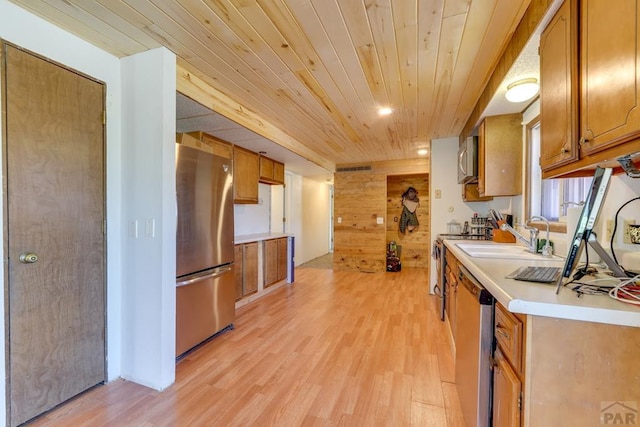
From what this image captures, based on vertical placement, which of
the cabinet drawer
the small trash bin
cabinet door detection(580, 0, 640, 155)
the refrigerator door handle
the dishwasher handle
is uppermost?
cabinet door detection(580, 0, 640, 155)

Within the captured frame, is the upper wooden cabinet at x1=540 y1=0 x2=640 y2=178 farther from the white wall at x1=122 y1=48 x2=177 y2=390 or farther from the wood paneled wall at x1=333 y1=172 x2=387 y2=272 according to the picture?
the wood paneled wall at x1=333 y1=172 x2=387 y2=272

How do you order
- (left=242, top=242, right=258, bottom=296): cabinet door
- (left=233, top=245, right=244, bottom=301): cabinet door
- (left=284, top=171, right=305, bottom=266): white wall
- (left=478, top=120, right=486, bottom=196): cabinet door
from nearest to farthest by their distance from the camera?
(left=478, top=120, right=486, bottom=196): cabinet door, (left=233, top=245, right=244, bottom=301): cabinet door, (left=242, top=242, right=258, bottom=296): cabinet door, (left=284, top=171, right=305, bottom=266): white wall

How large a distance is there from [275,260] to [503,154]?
10.6 ft

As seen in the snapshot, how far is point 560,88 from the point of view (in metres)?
1.27

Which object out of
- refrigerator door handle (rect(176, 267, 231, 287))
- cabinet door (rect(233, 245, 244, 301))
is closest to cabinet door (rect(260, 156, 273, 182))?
cabinet door (rect(233, 245, 244, 301))

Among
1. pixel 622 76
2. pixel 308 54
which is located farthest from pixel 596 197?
pixel 308 54

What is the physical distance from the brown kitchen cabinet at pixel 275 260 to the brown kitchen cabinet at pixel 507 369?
329 cm

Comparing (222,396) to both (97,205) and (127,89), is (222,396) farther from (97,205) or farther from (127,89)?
(127,89)

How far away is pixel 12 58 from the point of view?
4.80 ft

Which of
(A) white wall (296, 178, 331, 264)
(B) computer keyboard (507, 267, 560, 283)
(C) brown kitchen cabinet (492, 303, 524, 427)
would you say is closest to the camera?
(C) brown kitchen cabinet (492, 303, 524, 427)

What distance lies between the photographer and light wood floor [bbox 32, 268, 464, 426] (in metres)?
1.63

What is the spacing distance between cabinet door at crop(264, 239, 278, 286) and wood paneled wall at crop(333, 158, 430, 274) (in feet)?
5.95

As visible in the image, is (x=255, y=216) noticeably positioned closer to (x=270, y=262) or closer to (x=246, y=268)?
(x=270, y=262)

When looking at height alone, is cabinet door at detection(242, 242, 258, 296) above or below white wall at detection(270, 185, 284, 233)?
below
